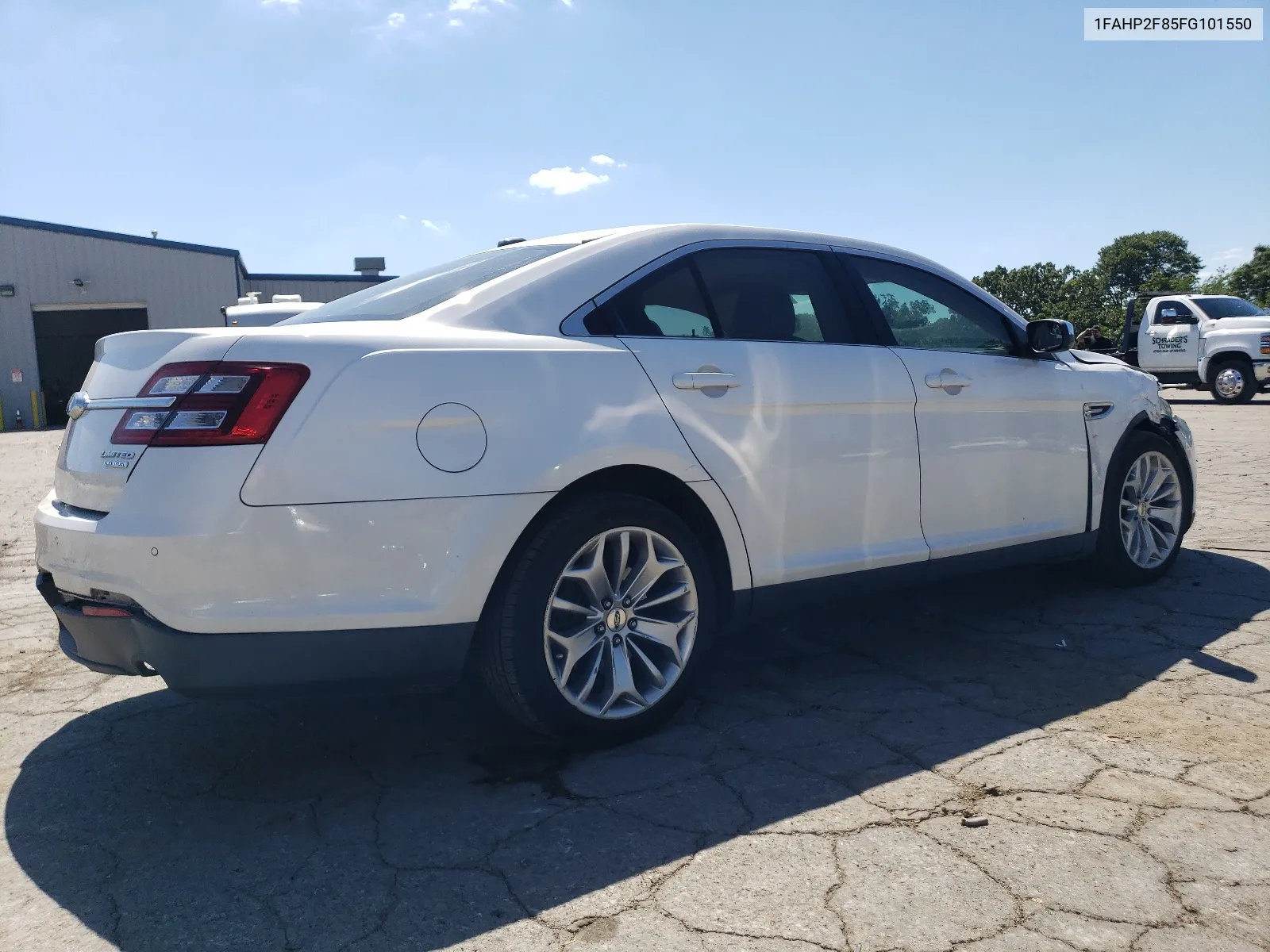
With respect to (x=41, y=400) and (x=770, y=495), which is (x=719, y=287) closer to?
(x=770, y=495)

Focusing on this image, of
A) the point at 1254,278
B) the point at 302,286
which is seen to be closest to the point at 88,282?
the point at 302,286

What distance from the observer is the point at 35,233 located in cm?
2555

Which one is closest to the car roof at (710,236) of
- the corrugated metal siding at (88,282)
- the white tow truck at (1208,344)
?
the white tow truck at (1208,344)

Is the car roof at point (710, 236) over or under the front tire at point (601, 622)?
over

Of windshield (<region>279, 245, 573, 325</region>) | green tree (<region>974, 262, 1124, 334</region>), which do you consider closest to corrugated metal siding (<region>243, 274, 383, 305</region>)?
windshield (<region>279, 245, 573, 325</region>)

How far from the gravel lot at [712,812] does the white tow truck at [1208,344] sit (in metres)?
15.0

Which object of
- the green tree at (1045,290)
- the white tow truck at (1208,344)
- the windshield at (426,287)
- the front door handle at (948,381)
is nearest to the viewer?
the windshield at (426,287)

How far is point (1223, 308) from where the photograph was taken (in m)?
17.3

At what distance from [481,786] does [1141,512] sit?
3507mm

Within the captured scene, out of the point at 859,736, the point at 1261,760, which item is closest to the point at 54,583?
the point at 859,736

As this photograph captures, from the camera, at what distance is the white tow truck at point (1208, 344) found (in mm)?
16469

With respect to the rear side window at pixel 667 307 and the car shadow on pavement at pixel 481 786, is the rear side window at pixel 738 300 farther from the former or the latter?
the car shadow on pavement at pixel 481 786

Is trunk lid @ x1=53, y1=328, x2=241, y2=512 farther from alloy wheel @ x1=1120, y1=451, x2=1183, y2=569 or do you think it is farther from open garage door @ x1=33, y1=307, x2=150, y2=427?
open garage door @ x1=33, y1=307, x2=150, y2=427

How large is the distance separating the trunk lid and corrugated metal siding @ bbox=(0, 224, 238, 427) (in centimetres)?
2517
